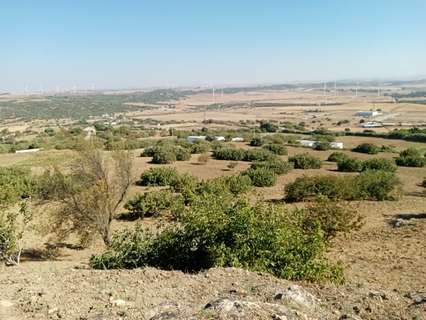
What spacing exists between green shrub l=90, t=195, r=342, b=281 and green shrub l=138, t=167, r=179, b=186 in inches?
798

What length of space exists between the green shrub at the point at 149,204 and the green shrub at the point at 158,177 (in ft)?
24.8

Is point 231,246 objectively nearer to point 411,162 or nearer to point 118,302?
point 118,302

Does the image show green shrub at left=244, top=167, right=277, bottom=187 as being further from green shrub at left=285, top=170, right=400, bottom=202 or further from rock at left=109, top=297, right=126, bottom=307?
rock at left=109, top=297, right=126, bottom=307

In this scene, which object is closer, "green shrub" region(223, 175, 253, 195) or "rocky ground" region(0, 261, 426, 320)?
"rocky ground" region(0, 261, 426, 320)

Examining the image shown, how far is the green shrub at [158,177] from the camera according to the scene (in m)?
32.0

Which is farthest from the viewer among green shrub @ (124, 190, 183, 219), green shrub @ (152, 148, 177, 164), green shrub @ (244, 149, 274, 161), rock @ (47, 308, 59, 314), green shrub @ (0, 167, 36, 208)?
green shrub @ (244, 149, 274, 161)

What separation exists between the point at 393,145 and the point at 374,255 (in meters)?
44.5

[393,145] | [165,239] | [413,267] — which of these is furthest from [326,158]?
[165,239]

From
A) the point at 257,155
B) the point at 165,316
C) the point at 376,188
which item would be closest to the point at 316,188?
the point at 376,188

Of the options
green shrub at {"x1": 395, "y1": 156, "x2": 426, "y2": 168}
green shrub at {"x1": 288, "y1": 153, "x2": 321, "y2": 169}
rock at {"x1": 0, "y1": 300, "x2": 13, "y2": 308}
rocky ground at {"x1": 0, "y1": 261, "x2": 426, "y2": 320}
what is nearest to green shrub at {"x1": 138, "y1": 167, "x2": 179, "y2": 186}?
green shrub at {"x1": 288, "y1": 153, "x2": 321, "y2": 169}

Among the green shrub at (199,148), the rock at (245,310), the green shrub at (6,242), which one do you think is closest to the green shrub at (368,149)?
the green shrub at (199,148)

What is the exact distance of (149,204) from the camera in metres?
23.3

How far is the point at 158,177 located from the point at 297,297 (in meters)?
25.5

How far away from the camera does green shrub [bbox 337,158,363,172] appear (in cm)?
3772
